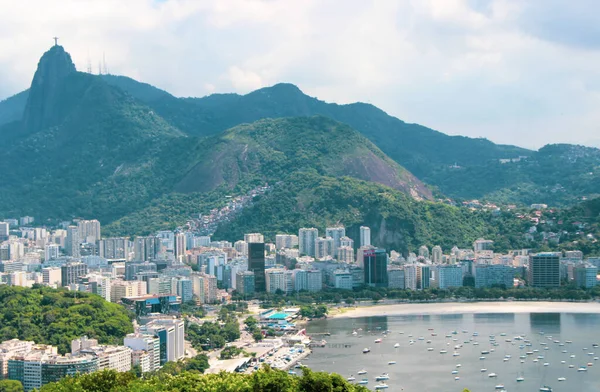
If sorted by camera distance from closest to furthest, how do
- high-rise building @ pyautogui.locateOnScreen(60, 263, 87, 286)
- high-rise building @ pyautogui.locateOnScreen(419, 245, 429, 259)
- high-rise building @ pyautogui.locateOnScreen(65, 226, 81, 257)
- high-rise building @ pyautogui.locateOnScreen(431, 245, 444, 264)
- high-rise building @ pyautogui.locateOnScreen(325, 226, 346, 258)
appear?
high-rise building @ pyautogui.locateOnScreen(60, 263, 87, 286) < high-rise building @ pyautogui.locateOnScreen(431, 245, 444, 264) < high-rise building @ pyautogui.locateOnScreen(419, 245, 429, 259) < high-rise building @ pyautogui.locateOnScreen(325, 226, 346, 258) < high-rise building @ pyautogui.locateOnScreen(65, 226, 81, 257)

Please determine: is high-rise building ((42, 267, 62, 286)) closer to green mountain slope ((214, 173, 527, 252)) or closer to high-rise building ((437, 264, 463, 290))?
green mountain slope ((214, 173, 527, 252))

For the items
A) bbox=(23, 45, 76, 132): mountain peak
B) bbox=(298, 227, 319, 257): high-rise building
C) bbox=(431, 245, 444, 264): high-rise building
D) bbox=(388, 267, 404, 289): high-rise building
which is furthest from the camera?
bbox=(23, 45, 76, 132): mountain peak

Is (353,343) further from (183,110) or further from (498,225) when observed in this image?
(183,110)

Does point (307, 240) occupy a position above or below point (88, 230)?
below

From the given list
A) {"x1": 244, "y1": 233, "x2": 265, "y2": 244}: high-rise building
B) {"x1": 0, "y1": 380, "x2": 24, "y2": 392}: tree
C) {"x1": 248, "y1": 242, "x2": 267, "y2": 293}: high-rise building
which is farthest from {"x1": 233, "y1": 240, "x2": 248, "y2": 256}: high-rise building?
{"x1": 0, "y1": 380, "x2": 24, "y2": 392}: tree

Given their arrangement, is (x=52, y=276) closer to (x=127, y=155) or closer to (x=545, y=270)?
(x=545, y=270)

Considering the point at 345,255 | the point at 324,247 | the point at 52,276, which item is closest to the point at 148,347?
the point at 52,276
